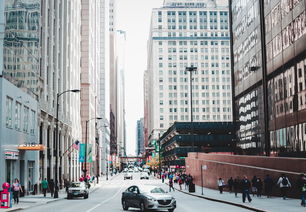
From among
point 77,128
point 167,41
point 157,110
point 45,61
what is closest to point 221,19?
point 167,41

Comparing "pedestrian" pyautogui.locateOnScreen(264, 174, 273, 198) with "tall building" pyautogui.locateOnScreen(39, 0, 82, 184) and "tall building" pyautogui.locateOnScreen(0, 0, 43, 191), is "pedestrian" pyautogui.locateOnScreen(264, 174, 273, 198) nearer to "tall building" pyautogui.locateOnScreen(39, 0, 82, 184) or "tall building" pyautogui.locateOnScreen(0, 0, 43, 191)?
"tall building" pyautogui.locateOnScreen(39, 0, 82, 184)

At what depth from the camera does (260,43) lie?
152 feet

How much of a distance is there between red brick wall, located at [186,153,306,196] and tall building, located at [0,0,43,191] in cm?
1802

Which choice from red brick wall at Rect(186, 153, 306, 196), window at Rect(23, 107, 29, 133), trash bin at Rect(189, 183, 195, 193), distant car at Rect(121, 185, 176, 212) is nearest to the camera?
distant car at Rect(121, 185, 176, 212)

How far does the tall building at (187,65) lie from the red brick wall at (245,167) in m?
120

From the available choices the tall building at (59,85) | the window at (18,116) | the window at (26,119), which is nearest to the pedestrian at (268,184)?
the tall building at (59,85)

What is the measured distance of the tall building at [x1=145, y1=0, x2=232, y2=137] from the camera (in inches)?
7200

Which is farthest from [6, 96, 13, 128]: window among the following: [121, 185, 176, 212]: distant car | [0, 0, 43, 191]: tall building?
[121, 185, 176, 212]: distant car

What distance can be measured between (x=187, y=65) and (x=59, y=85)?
4836 inches

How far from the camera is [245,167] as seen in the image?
1519 inches

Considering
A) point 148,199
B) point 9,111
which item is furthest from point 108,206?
point 9,111

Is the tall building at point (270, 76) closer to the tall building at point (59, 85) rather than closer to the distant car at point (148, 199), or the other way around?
the distant car at point (148, 199)

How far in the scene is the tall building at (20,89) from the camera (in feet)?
119

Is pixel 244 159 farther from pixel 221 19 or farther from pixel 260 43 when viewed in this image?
pixel 221 19
